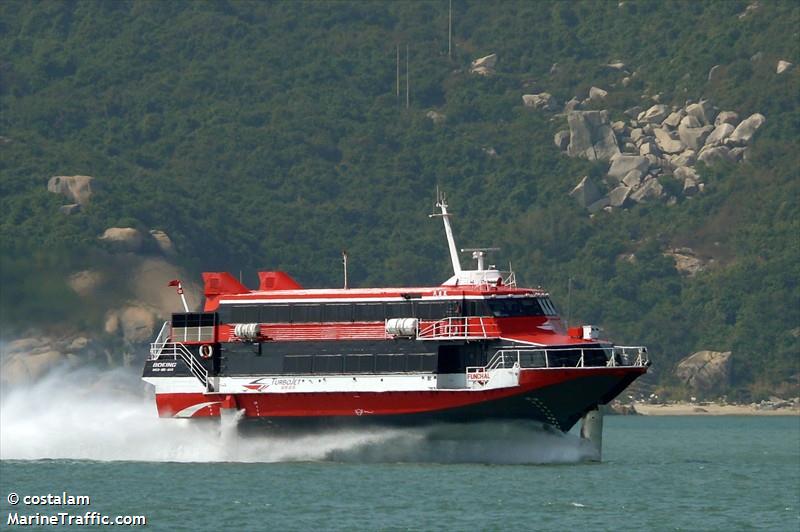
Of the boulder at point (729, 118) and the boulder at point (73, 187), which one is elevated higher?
the boulder at point (729, 118)

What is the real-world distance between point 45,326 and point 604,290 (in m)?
92.8

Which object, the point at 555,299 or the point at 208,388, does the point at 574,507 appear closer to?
the point at 208,388

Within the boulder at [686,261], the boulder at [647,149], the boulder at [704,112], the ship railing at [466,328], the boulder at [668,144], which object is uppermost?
the boulder at [704,112]

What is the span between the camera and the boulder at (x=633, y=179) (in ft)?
633

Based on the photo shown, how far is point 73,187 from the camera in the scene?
165 meters

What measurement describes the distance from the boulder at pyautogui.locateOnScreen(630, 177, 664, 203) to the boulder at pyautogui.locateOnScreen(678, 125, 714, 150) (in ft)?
24.0

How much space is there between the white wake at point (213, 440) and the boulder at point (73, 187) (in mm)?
81400

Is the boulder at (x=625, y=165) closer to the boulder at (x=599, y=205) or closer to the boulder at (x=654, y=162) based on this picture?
the boulder at (x=654, y=162)

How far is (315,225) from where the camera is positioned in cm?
18712

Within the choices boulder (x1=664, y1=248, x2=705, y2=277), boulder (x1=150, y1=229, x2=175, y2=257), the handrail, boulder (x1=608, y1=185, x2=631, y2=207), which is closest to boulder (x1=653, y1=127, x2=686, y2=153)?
boulder (x1=608, y1=185, x2=631, y2=207)

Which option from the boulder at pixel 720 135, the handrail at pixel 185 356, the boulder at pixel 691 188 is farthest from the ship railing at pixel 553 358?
the boulder at pixel 720 135

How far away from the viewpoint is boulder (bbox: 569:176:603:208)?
194 m

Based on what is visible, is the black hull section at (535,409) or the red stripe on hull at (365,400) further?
the black hull section at (535,409)

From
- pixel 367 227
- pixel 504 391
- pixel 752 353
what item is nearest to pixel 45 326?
pixel 504 391
